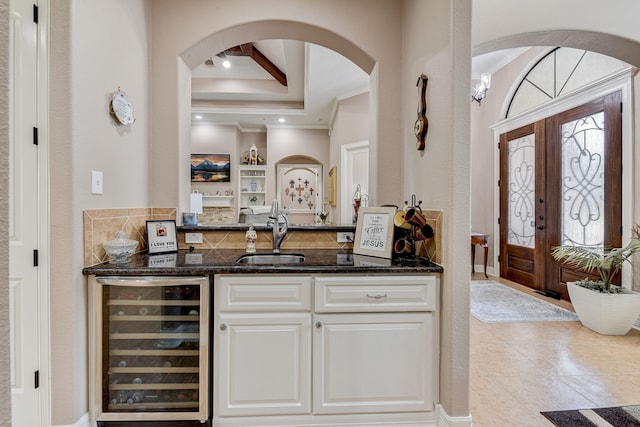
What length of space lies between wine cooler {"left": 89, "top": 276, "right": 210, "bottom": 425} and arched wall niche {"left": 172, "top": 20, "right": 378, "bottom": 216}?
0.86 metres

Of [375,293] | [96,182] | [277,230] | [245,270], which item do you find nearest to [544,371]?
[375,293]

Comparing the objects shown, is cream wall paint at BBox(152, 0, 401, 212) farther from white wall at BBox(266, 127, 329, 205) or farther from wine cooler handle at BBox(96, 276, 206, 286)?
white wall at BBox(266, 127, 329, 205)

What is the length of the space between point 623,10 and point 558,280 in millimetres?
3106

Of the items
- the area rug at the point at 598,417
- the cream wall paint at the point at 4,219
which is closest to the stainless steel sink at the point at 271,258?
the cream wall paint at the point at 4,219

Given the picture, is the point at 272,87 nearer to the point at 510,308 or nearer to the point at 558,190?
the point at 558,190

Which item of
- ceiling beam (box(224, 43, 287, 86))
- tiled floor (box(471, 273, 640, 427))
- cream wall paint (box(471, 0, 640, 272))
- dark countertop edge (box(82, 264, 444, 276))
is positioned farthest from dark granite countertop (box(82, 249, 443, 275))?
ceiling beam (box(224, 43, 287, 86))

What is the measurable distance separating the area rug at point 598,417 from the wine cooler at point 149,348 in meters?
2.01

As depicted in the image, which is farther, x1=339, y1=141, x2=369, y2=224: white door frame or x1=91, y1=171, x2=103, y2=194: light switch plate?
x1=339, y1=141, x2=369, y2=224: white door frame

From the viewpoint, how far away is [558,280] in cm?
405

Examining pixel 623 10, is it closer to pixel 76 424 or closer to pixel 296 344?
pixel 296 344

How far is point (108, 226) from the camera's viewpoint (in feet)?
5.98

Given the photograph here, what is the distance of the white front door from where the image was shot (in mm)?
1461

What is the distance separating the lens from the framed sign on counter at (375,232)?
2.03m

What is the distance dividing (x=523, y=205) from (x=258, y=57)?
182 inches
